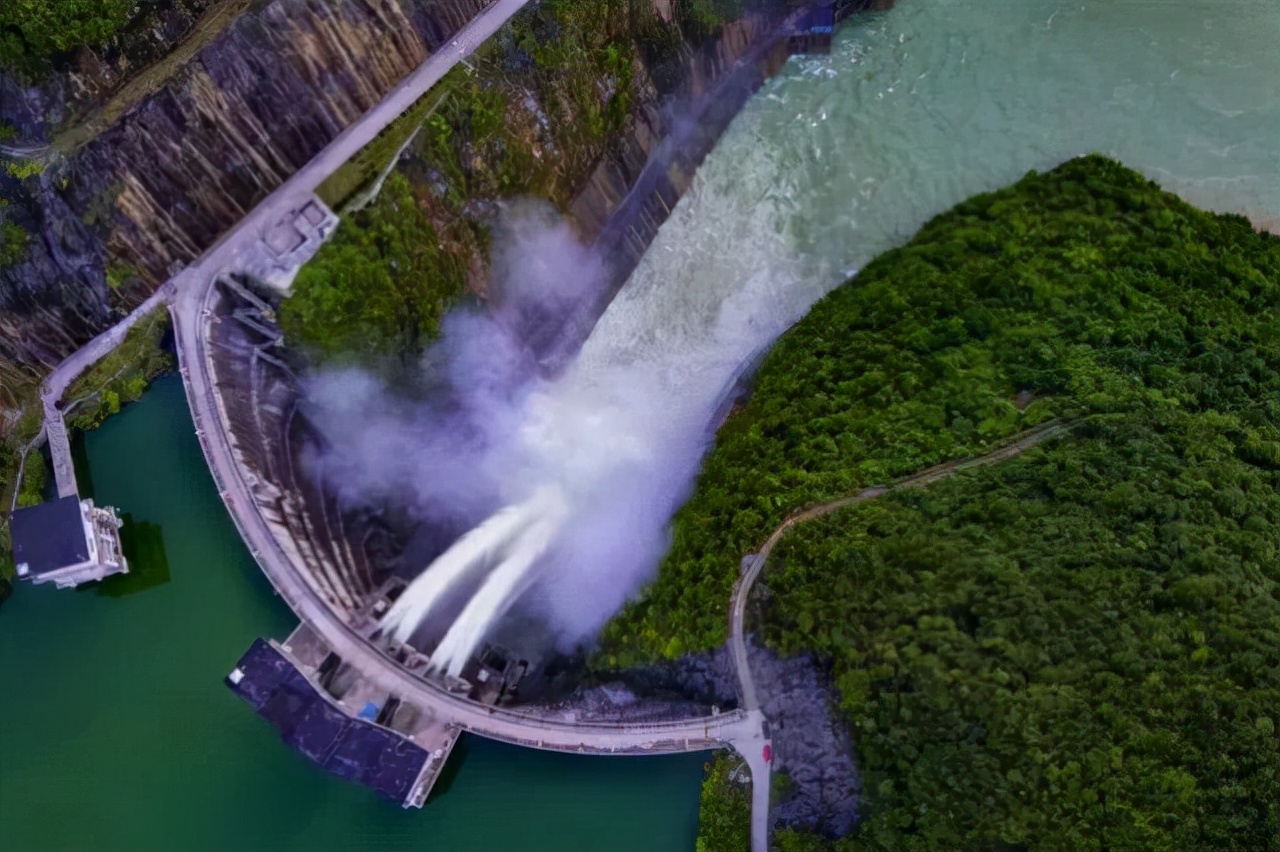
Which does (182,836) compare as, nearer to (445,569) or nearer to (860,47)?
(445,569)

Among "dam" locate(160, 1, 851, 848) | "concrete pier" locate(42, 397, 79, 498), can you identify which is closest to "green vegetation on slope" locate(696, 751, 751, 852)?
"dam" locate(160, 1, 851, 848)

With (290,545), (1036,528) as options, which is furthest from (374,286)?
(1036,528)

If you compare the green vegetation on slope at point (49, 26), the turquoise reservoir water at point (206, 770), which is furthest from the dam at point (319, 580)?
the green vegetation on slope at point (49, 26)

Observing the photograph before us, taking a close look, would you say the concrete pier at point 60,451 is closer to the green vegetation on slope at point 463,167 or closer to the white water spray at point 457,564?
the green vegetation on slope at point 463,167

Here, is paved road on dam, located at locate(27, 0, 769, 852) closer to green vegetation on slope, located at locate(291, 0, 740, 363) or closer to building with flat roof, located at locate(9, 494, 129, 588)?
building with flat roof, located at locate(9, 494, 129, 588)

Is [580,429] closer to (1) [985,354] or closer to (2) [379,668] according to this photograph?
(2) [379,668]

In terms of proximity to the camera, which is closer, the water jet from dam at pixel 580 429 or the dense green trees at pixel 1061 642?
the dense green trees at pixel 1061 642

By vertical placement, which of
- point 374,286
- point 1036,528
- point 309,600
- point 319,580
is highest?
point 374,286
